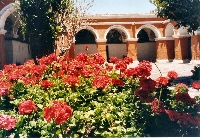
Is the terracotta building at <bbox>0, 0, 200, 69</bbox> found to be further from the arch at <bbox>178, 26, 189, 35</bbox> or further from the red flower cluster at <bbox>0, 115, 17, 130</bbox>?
the red flower cluster at <bbox>0, 115, 17, 130</bbox>

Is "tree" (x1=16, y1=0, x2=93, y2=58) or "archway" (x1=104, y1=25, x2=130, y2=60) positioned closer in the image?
"tree" (x1=16, y1=0, x2=93, y2=58)

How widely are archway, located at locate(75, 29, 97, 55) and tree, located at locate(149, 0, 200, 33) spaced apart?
13.6m

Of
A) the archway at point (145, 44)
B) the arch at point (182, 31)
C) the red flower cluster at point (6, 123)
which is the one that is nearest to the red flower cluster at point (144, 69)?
the red flower cluster at point (6, 123)

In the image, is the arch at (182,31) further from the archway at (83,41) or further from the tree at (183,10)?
the tree at (183,10)

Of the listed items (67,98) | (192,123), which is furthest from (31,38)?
(192,123)

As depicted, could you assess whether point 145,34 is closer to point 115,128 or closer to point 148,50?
point 148,50

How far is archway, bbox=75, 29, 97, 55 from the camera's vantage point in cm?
2444

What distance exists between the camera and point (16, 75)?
15.9 ft

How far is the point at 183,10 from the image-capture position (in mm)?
10328

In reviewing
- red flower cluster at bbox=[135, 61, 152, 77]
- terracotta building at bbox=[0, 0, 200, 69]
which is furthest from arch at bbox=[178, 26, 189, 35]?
red flower cluster at bbox=[135, 61, 152, 77]

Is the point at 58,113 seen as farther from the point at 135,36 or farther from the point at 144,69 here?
the point at 135,36

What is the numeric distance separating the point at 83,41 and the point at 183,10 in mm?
15506

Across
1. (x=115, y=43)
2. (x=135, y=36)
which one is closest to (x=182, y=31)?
(x=135, y=36)

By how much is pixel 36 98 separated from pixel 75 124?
5.58ft
